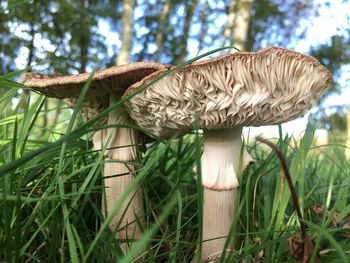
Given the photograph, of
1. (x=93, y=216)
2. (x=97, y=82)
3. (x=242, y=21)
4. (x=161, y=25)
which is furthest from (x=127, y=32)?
(x=93, y=216)

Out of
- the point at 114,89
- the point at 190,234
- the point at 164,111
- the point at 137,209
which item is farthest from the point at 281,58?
the point at 137,209

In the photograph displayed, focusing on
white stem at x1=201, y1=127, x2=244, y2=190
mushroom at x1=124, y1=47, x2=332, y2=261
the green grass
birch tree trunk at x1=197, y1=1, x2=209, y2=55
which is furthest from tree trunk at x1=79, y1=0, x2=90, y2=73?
white stem at x1=201, y1=127, x2=244, y2=190

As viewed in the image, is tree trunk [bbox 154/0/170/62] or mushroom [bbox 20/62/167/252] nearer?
mushroom [bbox 20/62/167/252]

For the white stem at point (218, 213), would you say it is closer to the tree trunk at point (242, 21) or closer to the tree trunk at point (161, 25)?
the tree trunk at point (242, 21)

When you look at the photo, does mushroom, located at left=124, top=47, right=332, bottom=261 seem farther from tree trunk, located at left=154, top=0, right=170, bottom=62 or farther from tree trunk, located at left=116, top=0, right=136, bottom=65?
tree trunk, located at left=154, top=0, right=170, bottom=62

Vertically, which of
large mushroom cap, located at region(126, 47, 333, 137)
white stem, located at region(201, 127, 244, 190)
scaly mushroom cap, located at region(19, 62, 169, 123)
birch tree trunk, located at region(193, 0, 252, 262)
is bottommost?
birch tree trunk, located at region(193, 0, 252, 262)

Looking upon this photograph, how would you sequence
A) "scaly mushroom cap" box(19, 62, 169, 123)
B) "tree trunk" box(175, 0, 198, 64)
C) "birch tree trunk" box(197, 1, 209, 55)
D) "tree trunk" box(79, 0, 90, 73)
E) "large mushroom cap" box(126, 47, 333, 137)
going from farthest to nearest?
"birch tree trunk" box(197, 1, 209, 55), "tree trunk" box(175, 0, 198, 64), "tree trunk" box(79, 0, 90, 73), "scaly mushroom cap" box(19, 62, 169, 123), "large mushroom cap" box(126, 47, 333, 137)

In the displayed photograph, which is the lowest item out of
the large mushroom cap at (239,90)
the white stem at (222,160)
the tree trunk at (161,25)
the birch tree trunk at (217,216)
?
the birch tree trunk at (217,216)

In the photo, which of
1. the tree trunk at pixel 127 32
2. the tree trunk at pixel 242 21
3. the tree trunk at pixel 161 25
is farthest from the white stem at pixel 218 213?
the tree trunk at pixel 161 25
